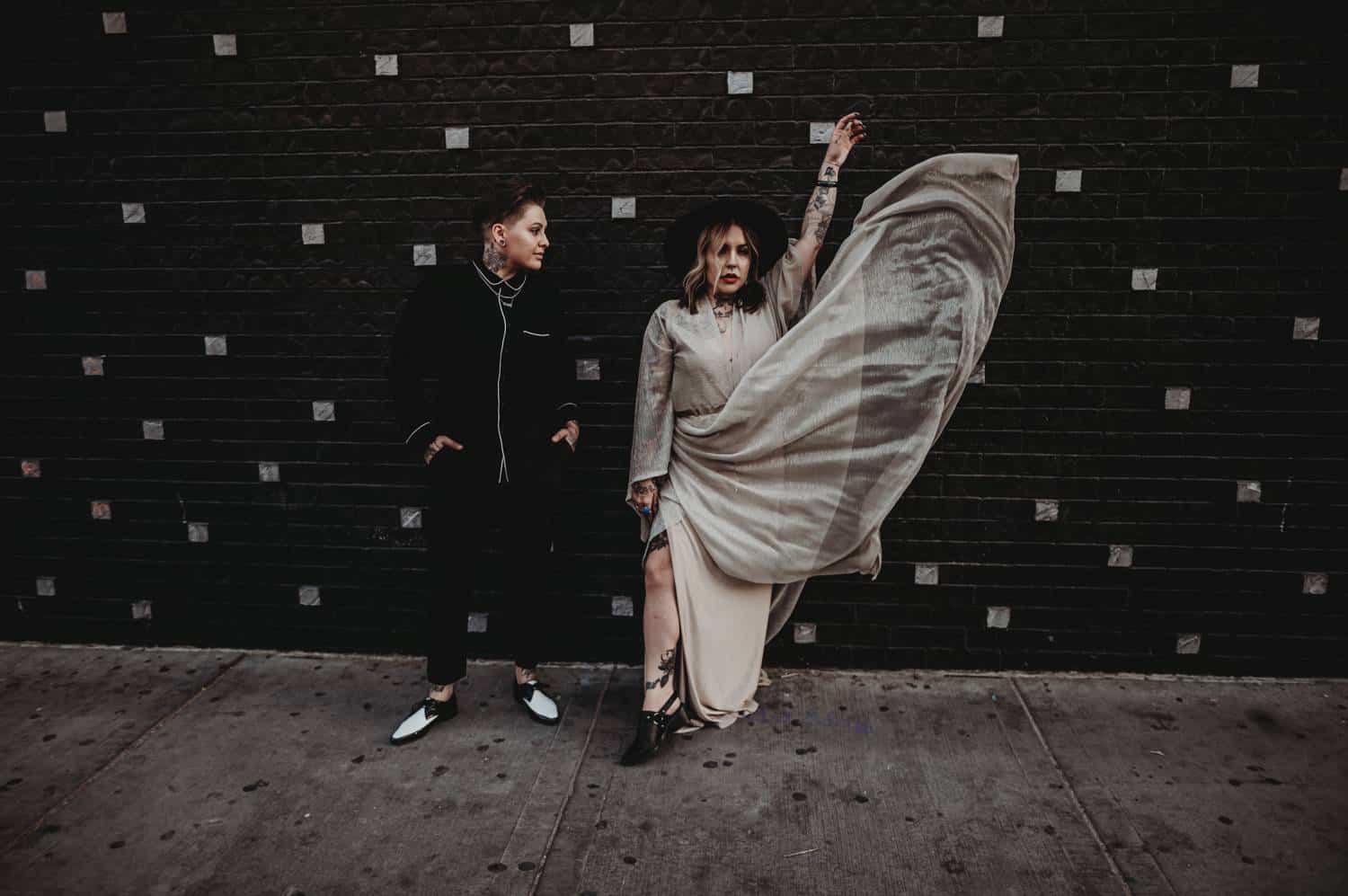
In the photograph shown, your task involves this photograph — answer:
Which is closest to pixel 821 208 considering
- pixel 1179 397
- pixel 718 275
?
pixel 718 275

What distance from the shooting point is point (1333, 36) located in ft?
13.8

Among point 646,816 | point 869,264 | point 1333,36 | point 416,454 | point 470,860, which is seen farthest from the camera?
point 416,454

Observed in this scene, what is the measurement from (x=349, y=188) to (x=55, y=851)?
310 cm

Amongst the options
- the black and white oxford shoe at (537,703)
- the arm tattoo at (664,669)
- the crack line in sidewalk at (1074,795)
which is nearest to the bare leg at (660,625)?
the arm tattoo at (664,669)

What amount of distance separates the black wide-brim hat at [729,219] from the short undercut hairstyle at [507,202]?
61 centimetres

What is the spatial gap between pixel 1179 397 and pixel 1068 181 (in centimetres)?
116

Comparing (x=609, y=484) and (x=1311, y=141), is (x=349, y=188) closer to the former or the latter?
(x=609, y=484)

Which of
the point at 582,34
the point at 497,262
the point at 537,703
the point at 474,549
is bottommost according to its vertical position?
the point at 537,703

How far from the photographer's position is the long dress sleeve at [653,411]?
13.2 ft

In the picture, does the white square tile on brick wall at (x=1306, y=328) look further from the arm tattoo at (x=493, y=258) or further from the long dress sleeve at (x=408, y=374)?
the long dress sleeve at (x=408, y=374)

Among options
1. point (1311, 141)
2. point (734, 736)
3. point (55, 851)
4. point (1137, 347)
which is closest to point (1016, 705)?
point (734, 736)

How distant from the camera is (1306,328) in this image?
173 inches

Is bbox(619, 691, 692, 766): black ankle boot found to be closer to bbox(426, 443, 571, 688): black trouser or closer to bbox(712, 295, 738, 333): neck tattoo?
bbox(426, 443, 571, 688): black trouser

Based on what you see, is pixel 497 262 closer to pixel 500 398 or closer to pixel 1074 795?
pixel 500 398
